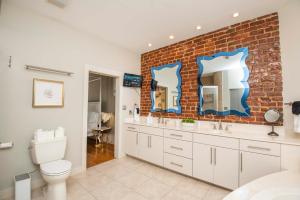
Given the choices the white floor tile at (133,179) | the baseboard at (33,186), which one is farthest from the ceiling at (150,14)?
the white floor tile at (133,179)

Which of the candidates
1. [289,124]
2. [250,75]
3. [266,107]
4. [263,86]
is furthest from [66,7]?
[289,124]

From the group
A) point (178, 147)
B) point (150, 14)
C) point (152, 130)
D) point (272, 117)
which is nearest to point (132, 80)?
point (152, 130)

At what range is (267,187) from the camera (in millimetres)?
1234

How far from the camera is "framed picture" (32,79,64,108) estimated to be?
2.19 meters

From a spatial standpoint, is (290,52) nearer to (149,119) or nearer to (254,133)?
(254,133)

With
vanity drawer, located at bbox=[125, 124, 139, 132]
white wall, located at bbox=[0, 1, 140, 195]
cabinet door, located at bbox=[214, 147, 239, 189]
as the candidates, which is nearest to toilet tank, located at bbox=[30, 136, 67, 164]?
white wall, located at bbox=[0, 1, 140, 195]

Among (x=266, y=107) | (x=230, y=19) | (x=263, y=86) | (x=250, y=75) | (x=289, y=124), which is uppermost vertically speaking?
(x=230, y=19)

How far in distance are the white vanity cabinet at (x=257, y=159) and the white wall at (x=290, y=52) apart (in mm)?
529

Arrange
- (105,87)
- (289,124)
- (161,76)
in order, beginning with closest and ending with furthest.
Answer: (289,124) < (161,76) < (105,87)

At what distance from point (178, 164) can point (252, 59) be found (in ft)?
6.92

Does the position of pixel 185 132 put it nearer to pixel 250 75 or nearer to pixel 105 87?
pixel 250 75

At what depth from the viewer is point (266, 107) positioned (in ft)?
7.10

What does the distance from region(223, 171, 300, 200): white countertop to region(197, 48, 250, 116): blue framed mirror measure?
3.47 ft

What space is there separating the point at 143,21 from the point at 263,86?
214 centimetres
